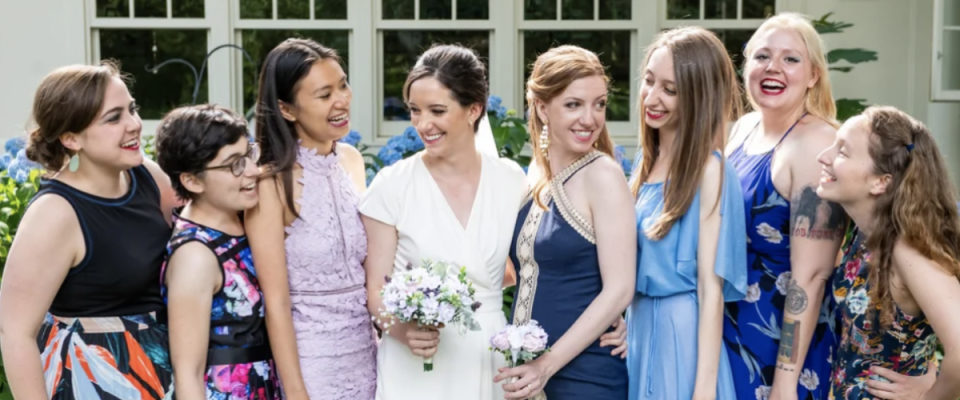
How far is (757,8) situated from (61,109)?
5639mm

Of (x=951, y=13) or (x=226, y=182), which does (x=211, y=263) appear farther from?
(x=951, y=13)

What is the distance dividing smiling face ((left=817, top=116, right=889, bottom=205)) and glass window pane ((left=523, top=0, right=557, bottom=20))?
4489 millimetres

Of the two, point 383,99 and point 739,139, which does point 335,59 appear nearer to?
point 739,139

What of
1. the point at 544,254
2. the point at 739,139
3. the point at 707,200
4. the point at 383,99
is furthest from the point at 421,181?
the point at 383,99

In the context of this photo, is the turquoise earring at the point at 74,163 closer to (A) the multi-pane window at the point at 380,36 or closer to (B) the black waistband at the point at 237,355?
(B) the black waistband at the point at 237,355

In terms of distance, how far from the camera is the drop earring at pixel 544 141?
327 centimetres

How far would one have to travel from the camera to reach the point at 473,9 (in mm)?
7297

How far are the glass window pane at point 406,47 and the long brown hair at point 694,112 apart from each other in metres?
4.28

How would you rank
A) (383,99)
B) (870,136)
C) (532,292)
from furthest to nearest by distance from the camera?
1. (383,99)
2. (532,292)
3. (870,136)

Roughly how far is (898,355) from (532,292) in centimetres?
112

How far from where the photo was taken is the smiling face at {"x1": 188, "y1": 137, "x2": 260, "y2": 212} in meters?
3.02

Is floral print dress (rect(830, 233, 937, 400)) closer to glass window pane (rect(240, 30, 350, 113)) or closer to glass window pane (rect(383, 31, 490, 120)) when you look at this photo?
glass window pane (rect(383, 31, 490, 120))

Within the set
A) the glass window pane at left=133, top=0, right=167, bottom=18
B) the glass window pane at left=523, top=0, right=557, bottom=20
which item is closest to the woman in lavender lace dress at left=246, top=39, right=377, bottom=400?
the glass window pane at left=523, top=0, right=557, bottom=20

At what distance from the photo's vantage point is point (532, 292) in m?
3.18
